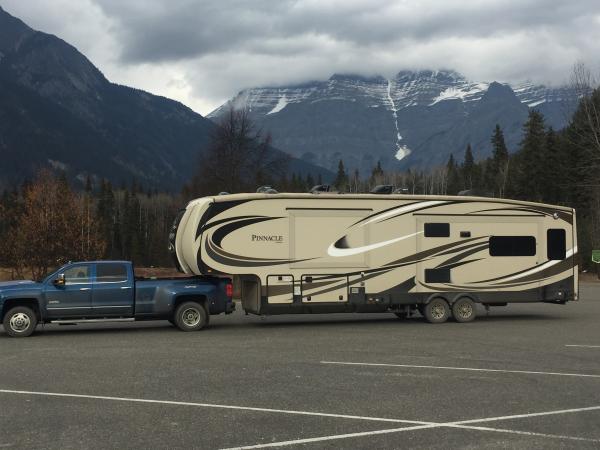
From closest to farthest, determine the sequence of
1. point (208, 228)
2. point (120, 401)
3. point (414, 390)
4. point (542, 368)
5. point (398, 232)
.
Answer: point (120, 401)
point (414, 390)
point (542, 368)
point (208, 228)
point (398, 232)

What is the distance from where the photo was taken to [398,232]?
54.6ft

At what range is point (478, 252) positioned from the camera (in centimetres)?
1719

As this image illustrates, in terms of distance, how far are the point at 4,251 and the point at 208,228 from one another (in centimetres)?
2942

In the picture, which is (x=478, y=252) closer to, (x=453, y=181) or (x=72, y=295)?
(x=72, y=295)

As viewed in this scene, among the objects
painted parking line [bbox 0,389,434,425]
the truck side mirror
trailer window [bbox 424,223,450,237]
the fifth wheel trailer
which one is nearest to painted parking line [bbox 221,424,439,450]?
painted parking line [bbox 0,389,434,425]

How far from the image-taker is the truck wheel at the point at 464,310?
17141 millimetres

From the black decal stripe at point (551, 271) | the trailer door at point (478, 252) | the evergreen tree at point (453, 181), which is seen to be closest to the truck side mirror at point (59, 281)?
the trailer door at point (478, 252)

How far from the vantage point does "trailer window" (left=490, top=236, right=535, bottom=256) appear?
17.3 meters

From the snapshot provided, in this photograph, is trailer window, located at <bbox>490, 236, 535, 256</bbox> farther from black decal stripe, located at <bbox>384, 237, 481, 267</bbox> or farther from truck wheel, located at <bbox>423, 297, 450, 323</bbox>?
truck wheel, located at <bbox>423, 297, 450, 323</bbox>

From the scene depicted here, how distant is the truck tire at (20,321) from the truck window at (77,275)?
1050 mm

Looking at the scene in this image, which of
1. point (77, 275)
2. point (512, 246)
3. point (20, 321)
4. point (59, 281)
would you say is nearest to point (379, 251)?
point (512, 246)

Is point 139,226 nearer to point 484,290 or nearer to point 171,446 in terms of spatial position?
point 484,290

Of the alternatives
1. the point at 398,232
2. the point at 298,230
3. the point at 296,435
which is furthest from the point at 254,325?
the point at 296,435

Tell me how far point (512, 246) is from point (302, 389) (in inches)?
409
